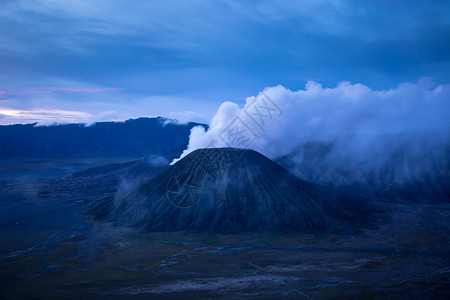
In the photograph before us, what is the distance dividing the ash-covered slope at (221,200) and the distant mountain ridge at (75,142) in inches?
4180

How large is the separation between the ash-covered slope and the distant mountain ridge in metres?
106

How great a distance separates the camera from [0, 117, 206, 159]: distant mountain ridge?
158750 millimetres

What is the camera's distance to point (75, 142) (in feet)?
579

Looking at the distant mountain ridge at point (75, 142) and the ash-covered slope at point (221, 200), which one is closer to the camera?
the ash-covered slope at point (221, 200)

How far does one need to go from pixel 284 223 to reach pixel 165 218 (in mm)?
16837

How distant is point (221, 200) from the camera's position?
46.0m

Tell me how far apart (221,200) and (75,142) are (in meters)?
156

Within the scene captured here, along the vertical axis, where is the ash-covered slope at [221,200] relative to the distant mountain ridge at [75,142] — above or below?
below

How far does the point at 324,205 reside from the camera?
48.3 metres

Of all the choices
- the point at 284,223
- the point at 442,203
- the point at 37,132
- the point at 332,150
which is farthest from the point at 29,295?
the point at 37,132

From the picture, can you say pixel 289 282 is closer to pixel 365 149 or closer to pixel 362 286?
pixel 362 286

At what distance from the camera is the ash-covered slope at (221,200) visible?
43.2 meters

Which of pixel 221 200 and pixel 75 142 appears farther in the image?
pixel 75 142

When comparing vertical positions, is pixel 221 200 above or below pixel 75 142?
below
